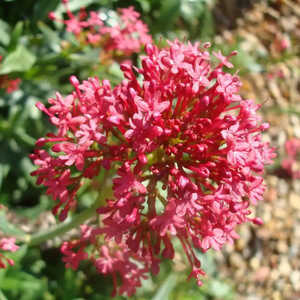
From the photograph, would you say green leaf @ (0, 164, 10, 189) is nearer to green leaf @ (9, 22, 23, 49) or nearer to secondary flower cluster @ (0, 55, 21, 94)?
secondary flower cluster @ (0, 55, 21, 94)

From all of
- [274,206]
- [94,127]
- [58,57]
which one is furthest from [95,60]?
[274,206]

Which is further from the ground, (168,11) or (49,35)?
(168,11)

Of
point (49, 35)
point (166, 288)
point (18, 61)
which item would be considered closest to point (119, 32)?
point (49, 35)

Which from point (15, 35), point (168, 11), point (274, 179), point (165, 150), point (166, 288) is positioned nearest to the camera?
point (165, 150)

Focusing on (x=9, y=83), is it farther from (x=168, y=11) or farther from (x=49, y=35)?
(x=168, y=11)

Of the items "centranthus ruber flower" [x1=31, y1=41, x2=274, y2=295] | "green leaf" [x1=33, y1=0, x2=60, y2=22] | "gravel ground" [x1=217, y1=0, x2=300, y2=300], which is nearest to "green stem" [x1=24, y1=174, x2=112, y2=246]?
"centranthus ruber flower" [x1=31, y1=41, x2=274, y2=295]

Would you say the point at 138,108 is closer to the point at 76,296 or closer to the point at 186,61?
the point at 186,61
